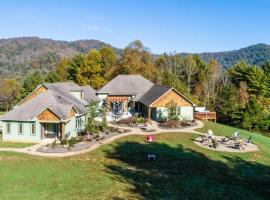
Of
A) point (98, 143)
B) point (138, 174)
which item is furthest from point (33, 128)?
point (138, 174)

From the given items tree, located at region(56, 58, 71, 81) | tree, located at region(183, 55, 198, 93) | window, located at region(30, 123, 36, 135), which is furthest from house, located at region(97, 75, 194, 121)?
tree, located at region(56, 58, 71, 81)

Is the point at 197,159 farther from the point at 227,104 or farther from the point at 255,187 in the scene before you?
the point at 227,104

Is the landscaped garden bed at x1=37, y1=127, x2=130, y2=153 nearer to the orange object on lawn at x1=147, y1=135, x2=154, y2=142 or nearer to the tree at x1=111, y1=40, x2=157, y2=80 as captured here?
the orange object on lawn at x1=147, y1=135, x2=154, y2=142

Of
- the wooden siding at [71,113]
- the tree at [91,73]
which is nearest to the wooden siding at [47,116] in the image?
the wooden siding at [71,113]

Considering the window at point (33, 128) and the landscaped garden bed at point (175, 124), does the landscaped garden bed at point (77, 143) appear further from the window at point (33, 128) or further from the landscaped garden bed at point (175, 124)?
the landscaped garden bed at point (175, 124)

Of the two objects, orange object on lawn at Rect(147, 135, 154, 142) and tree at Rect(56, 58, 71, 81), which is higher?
tree at Rect(56, 58, 71, 81)

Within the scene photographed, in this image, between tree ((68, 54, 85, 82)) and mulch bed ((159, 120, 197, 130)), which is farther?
tree ((68, 54, 85, 82))

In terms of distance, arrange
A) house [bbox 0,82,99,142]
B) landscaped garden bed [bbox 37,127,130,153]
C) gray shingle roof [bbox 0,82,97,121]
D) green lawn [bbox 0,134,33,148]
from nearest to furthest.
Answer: landscaped garden bed [bbox 37,127,130,153]
green lawn [bbox 0,134,33,148]
house [bbox 0,82,99,142]
gray shingle roof [bbox 0,82,97,121]

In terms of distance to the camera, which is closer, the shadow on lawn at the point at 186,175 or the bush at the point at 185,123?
the shadow on lawn at the point at 186,175
